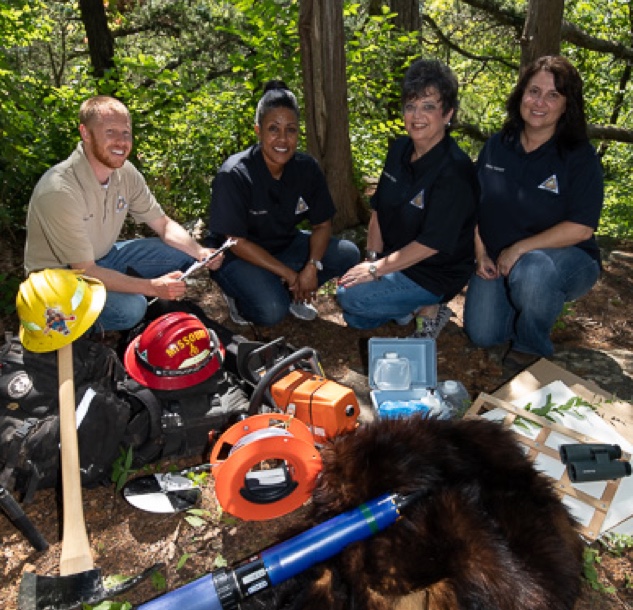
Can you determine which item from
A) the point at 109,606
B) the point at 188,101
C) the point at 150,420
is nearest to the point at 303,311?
the point at 150,420

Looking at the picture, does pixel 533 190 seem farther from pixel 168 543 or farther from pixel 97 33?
pixel 97 33

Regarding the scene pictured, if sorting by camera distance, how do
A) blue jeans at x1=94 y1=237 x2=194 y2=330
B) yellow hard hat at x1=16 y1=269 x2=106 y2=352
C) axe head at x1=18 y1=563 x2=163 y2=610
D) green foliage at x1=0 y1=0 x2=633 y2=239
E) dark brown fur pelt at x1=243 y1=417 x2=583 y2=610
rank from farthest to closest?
green foliage at x1=0 y1=0 x2=633 y2=239
blue jeans at x1=94 y1=237 x2=194 y2=330
yellow hard hat at x1=16 y1=269 x2=106 y2=352
axe head at x1=18 y1=563 x2=163 y2=610
dark brown fur pelt at x1=243 y1=417 x2=583 y2=610

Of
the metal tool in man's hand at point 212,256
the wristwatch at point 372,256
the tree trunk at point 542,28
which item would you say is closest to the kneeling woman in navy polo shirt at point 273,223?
the metal tool in man's hand at point 212,256

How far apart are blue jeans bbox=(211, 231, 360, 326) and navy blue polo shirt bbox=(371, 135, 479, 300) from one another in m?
0.50

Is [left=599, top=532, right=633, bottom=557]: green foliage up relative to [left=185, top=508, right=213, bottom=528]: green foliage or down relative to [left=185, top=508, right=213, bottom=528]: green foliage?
down

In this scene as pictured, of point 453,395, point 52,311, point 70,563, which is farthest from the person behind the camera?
point 453,395

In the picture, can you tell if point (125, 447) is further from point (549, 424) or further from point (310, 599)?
point (549, 424)

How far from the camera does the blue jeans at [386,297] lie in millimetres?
3730

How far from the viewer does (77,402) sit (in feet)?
8.61

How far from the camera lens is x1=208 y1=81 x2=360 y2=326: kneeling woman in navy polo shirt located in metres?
3.61

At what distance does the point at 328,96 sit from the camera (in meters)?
4.44

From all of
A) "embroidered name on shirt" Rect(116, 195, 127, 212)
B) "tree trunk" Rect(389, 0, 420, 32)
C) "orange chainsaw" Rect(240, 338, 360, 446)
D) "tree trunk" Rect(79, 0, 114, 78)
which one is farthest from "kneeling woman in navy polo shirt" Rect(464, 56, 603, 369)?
"tree trunk" Rect(79, 0, 114, 78)

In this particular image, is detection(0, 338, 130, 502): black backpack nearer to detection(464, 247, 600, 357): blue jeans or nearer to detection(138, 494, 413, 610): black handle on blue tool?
detection(138, 494, 413, 610): black handle on blue tool

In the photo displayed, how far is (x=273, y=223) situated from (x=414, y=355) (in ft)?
4.60
